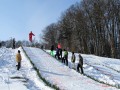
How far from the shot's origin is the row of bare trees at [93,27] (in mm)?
69312

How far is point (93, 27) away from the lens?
7600cm

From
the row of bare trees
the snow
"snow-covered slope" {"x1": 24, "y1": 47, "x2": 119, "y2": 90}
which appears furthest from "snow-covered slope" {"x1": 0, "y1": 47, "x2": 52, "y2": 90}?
the row of bare trees

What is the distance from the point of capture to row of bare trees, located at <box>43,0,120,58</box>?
69312 millimetres

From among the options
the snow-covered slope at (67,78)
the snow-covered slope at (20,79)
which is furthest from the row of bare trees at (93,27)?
the snow-covered slope at (20,79)

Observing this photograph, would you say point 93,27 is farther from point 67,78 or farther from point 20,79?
point 20,79

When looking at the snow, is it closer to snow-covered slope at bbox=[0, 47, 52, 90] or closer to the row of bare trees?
snow-covered slope at bbox=[0, 47, 52, 90]

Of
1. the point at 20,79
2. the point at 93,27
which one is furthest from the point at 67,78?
the point at 93,27

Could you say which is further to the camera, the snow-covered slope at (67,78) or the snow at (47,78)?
the snow-covered slope at (67,78)

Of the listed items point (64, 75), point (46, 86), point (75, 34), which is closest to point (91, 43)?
point (75, 34)

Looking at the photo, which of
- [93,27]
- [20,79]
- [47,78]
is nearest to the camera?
[20,79]

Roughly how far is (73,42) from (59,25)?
6542mm

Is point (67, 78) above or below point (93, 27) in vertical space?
below

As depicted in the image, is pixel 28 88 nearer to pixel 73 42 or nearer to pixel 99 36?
pixel 99 36

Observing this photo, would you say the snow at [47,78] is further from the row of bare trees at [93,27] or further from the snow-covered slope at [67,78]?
the row of bare trees at [93,27]
